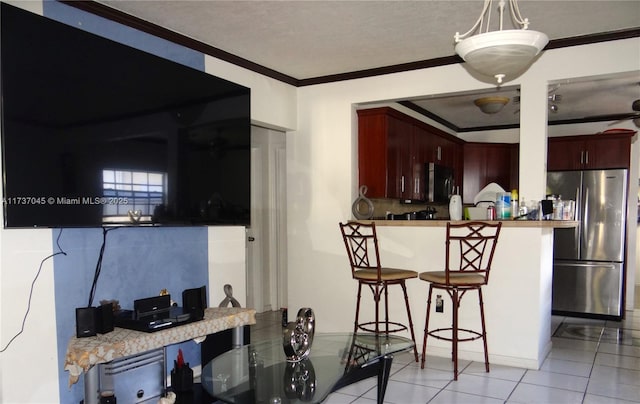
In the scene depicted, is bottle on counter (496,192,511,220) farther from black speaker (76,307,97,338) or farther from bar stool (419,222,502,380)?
black speaker (76,307,97,338)

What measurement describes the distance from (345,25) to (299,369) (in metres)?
2.21

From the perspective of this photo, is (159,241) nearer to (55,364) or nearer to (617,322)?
(55,364)

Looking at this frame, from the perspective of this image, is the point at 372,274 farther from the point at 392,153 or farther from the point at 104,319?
the point at 104,319

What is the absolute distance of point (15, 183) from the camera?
7.38 ft

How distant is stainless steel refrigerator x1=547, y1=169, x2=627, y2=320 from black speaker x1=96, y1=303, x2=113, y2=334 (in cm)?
487

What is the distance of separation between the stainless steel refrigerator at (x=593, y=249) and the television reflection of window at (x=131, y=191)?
4584 millimetres

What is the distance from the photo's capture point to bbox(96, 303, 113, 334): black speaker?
2551 mm

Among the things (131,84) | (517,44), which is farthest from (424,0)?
(131,84)

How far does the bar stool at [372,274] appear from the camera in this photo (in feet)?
12.0

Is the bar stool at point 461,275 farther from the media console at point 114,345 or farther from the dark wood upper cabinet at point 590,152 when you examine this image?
the dark wood upper cabinet at point 590,152

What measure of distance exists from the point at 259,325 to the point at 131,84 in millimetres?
2949

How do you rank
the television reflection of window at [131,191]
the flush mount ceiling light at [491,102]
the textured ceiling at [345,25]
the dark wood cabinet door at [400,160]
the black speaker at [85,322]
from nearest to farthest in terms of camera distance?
the black speaker at [85,322], the television reflection of window at [131,191], the textured ceiling at [345,25], the dark wood cabinet door at [400,160], the flush mount ceiling light at [491,102]

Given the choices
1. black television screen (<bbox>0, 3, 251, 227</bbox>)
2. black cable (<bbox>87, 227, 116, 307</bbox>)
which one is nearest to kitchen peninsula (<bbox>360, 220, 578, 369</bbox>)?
black television screen (<bbox>0, 3, 251, 227</bbox>)

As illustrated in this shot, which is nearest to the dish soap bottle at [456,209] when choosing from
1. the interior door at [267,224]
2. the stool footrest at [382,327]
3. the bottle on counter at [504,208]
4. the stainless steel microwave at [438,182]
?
the bottle on counter at [504,208]
